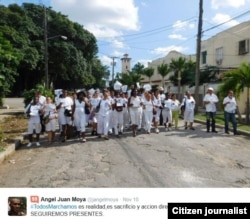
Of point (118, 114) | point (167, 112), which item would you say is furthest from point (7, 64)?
point (167, 112)

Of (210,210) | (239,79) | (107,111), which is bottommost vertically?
(210,210)

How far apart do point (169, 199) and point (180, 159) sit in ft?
11.4

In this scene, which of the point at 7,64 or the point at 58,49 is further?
the point at 7,64

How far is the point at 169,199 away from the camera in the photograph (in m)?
4.51

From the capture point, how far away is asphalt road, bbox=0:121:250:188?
6.07 meters

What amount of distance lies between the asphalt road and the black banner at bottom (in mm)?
1286

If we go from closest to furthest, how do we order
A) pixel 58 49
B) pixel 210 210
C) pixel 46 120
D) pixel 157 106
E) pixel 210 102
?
pixel 210 210 → pixel 58 49 → pixel 46 120 → pixel 210 102 → pixel 157 106

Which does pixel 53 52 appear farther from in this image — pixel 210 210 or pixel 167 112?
pixel 210 210

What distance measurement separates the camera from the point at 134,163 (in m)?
7.43

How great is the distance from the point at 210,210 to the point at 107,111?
6.49 m

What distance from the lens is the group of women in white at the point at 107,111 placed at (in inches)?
401

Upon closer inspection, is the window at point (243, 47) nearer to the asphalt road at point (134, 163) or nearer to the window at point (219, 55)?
the window at point (219, 55)

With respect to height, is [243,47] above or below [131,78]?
above

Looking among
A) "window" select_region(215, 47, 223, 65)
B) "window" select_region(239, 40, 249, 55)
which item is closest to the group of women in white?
"window" select_region(239, 40, 249, 55)
